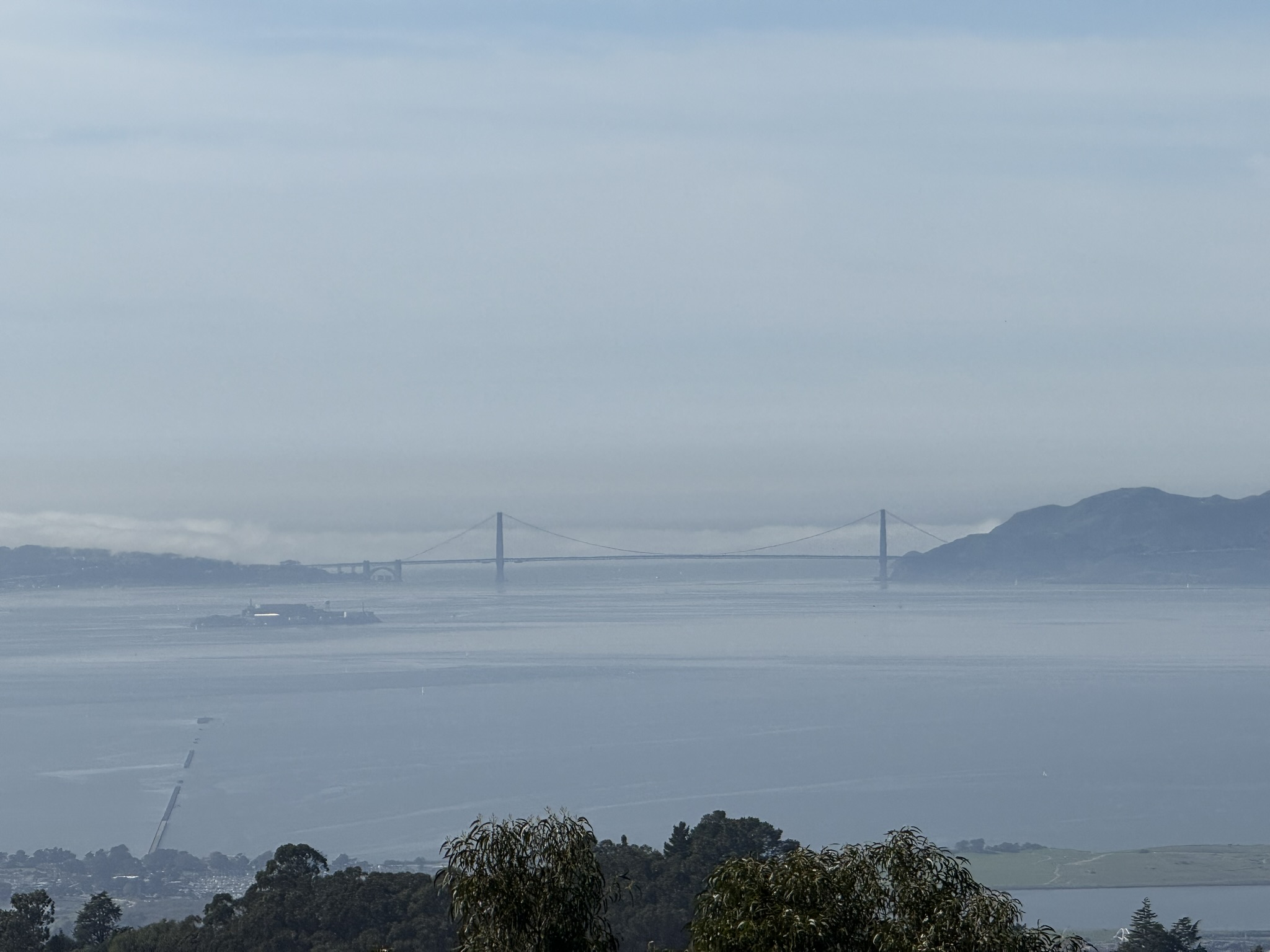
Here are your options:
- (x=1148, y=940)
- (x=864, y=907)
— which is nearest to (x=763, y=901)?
(x=864, y=907)

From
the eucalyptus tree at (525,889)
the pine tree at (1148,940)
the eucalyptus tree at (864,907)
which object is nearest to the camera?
the eucalyptus tree at (864,907)

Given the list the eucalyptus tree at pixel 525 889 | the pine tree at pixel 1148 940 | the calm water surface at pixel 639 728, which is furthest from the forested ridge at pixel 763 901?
the calm water surface at pixel 639 728

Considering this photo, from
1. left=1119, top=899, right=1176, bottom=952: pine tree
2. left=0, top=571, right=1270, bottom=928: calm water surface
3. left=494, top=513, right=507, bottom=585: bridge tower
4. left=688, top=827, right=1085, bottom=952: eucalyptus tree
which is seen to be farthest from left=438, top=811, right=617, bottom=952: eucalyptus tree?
left=494, top=513, right=507, bottom=585: bridge tower

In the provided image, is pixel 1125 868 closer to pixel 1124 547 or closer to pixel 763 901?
pixel 763 901

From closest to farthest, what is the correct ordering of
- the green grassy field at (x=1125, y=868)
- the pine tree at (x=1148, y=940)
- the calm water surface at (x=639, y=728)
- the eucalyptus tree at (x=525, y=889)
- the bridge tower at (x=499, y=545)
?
1. the eucalyptus tree at (x=525, y=889)
2. the pine tree at (x=1148, y=940)
3. the green grassy field at (x=1125, y=868)
4. the calm water surface at (x=639, y=728)
5. the bridge tower at (x=499, y=545)

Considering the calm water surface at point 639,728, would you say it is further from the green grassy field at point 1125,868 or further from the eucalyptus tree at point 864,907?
the eucalyptus tree at point 864,907

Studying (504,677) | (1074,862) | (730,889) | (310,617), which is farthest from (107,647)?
(730,889)
